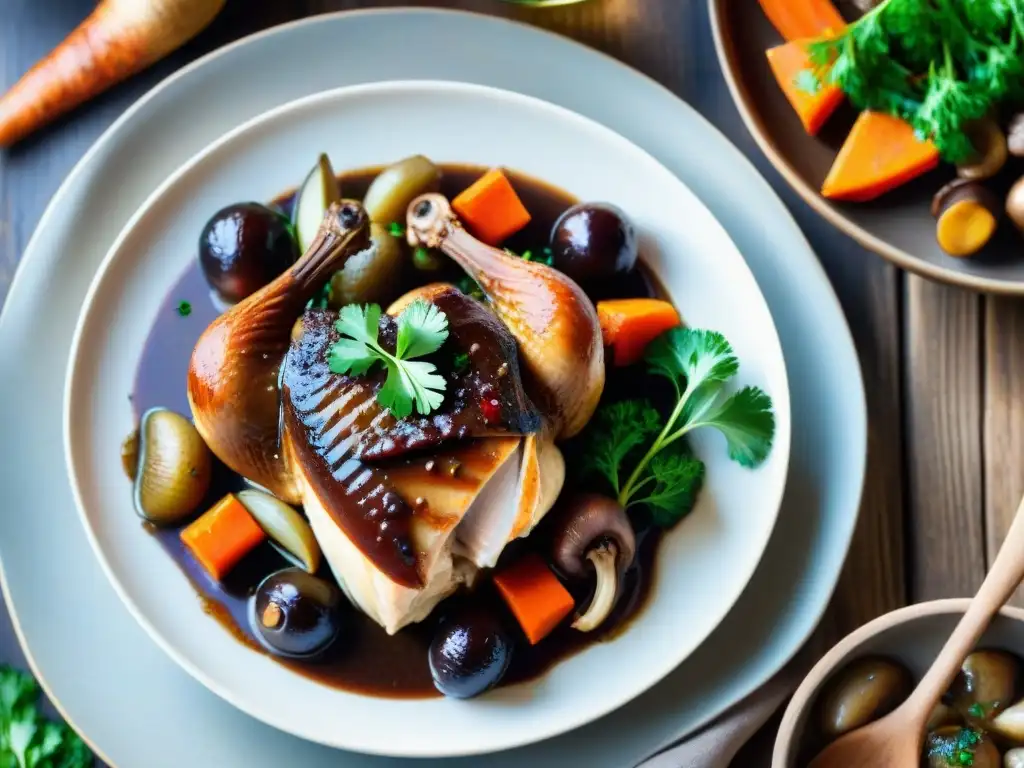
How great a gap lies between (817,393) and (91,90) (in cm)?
148

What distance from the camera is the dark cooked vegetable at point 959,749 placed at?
157cm

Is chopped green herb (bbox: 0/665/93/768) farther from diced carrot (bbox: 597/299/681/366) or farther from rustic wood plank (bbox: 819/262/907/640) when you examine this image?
rustic wood plank (bbox: 819/262/907/640)

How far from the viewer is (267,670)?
→ 5.86 ft

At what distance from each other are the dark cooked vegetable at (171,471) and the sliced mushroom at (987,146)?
4.62 feet

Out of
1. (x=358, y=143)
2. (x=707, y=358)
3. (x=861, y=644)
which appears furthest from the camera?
(x=358, y=143)

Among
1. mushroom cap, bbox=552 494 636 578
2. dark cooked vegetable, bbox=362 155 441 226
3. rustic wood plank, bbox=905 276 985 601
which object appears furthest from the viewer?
rustic wood plank, bbox=905 276 985 601

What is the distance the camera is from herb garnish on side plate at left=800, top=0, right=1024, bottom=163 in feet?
5.51

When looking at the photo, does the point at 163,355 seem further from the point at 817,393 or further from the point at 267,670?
the point at 817,393

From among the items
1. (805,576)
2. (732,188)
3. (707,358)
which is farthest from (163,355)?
(805,576)

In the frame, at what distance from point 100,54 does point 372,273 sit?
68 cm

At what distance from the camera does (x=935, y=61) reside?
174cm

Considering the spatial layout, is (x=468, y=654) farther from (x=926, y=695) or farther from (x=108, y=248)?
Result: (x=108, y=248)

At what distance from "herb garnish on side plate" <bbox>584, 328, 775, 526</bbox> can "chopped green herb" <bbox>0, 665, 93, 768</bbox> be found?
1002 millimetres

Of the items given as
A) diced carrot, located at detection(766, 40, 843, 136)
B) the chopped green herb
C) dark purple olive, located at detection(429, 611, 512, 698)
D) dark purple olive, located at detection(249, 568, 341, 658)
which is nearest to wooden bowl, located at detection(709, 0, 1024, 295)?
diced carrot, located at detection(766, 40, 843, 136)
